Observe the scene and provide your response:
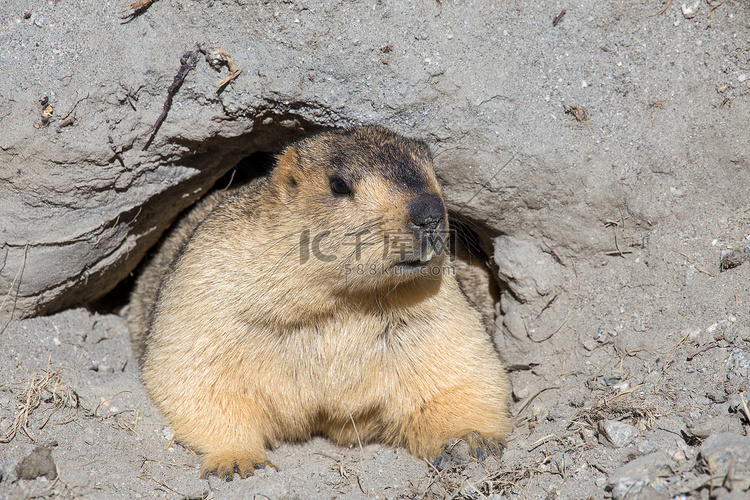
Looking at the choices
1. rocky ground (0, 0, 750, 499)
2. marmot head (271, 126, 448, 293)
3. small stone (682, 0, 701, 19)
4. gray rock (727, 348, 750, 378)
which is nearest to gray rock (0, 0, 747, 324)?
rocky ground (0, 0, 750, 499)

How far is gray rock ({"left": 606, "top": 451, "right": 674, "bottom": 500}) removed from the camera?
10.7 ft

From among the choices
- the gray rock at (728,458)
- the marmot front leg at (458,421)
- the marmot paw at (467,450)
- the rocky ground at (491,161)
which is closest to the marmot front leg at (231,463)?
the rocky ground at (491,161)

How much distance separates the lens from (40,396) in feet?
14.4

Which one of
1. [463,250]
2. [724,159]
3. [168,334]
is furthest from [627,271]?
[168,334]

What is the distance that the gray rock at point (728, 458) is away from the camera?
2971mm

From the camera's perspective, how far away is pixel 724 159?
15.3 feet

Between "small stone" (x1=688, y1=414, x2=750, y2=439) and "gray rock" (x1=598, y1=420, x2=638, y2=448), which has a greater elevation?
"small stone" (x1=688, y1=414, x2=750, y2=439)

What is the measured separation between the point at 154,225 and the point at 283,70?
2207 millimetres

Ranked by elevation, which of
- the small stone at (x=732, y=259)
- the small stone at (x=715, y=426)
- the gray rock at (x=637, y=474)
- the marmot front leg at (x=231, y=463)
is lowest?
the marmot front leg at (x=231, y=463)

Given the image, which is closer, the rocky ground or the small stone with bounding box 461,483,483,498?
the small stone with bounding box 461,483,483,498

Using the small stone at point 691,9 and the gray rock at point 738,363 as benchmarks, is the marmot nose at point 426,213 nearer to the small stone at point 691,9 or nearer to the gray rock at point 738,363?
the gray rock at point 738,363

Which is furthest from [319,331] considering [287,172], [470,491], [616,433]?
[616,433]

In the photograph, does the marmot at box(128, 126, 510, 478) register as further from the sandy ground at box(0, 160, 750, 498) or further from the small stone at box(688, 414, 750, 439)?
the small stone at box(688, 414, 750, 439)

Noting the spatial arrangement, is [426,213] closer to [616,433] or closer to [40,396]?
[616,433]
